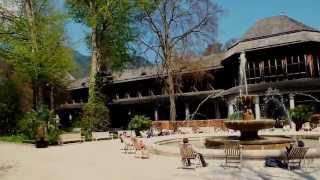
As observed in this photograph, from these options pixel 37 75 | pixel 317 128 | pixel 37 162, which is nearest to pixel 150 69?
pixel 37 75

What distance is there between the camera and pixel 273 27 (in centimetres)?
4506

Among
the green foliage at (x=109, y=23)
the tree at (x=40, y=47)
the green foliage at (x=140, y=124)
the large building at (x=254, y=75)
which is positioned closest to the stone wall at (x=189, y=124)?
the green foliage at (x=140, y=124)

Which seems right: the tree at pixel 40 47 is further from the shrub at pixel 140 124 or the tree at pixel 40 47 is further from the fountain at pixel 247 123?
the fountain at pixel 247 123

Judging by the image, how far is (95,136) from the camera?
36.7 metres

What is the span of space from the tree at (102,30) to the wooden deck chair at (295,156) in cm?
2871

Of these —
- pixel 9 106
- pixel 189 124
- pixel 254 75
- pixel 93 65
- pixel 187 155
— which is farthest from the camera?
pixel 9 106

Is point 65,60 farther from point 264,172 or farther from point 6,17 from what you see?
point 264,172

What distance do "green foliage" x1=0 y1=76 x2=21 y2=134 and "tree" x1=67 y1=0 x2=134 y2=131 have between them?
12.1 metres

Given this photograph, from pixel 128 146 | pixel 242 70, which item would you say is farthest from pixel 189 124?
pixel 128 146

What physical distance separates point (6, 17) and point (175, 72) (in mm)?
28949

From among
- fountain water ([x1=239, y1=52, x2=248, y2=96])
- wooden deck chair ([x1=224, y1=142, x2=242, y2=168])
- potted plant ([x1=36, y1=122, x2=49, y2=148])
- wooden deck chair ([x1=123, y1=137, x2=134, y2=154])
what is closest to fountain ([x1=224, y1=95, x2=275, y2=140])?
wooden deck chair ([x1=224, y1=142, x2=242, y2=168])

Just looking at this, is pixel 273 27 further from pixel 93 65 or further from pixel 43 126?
pixel 43 126

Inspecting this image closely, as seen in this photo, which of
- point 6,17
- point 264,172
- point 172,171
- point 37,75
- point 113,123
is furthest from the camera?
point 113,123

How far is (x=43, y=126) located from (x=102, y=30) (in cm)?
1739
